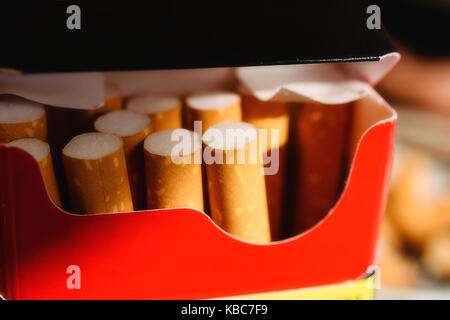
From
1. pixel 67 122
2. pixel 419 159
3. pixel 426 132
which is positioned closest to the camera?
pixel 67 122

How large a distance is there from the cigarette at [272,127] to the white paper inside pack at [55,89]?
0.19 metres

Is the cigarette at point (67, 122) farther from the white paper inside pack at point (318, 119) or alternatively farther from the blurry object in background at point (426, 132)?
the blurry object in background at point (426, 132)

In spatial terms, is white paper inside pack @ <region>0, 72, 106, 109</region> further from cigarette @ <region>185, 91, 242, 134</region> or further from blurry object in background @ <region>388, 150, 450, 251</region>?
blurry object in background @ <region>388, 150, 450, 251</region>

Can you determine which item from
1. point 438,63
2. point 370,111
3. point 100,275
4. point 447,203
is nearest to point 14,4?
point 100,275

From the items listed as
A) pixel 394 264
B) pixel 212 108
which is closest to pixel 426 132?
pixel 394 264

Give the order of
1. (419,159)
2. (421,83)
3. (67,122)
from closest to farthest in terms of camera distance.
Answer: (67,122), (419,159), (421,83)

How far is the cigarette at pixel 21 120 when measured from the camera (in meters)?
Answer: 0.46

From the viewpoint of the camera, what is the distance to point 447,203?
1.06 metres

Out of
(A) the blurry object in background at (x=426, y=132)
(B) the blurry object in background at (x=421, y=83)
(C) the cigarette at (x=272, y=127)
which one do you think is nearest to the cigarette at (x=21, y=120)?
(C) the cigarette at (x=272, y=127)

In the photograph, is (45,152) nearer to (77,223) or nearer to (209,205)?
(77,223)

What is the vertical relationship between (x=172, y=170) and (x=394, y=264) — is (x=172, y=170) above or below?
above

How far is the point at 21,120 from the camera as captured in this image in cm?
46

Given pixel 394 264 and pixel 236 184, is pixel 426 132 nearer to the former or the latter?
pixel 394 264

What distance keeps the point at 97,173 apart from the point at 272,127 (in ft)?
0.75
